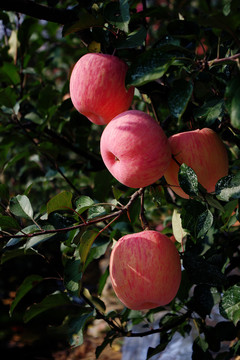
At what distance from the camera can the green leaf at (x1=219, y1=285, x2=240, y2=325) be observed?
0.84 meters

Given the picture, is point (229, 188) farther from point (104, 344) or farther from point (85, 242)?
point (104, 344)

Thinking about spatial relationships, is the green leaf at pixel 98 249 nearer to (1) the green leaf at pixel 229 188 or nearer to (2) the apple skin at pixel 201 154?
(2) the apple skin at pixel 201 154

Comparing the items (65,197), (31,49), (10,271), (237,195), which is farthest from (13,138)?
(10,271)

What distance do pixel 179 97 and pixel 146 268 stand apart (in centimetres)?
34

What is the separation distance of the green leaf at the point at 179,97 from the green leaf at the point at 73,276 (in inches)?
16.1

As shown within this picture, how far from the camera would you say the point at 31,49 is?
156 cm

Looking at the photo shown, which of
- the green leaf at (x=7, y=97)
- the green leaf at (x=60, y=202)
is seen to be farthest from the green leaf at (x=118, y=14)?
the green leaf at (x=7, y=97)

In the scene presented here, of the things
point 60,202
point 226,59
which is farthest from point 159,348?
point 226,59

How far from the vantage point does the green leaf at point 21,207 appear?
88cm

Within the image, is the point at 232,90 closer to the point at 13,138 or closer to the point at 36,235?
the point at 36,235

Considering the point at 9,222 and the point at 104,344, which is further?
the point at 104,344

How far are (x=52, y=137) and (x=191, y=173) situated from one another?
2.88 feet

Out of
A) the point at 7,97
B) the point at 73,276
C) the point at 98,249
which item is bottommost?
the point at 98,249

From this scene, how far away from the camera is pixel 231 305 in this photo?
86 cm
